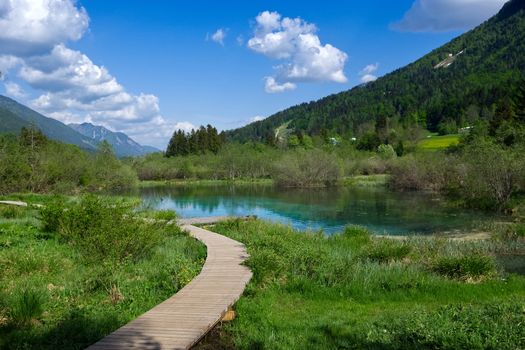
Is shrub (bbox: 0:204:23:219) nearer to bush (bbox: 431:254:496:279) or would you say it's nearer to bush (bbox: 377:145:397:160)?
bush (bbox: 431:254:496:279)

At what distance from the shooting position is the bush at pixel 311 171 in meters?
74.5

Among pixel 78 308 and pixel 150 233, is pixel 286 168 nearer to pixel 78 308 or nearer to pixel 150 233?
pixel 150 233

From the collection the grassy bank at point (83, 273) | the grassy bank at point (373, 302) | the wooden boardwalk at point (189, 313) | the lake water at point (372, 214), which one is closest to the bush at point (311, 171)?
the lake water at point (372, 214)

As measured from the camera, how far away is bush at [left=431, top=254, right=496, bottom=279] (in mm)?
11703

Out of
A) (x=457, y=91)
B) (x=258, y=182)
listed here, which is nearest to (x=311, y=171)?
(x=258, y=182)

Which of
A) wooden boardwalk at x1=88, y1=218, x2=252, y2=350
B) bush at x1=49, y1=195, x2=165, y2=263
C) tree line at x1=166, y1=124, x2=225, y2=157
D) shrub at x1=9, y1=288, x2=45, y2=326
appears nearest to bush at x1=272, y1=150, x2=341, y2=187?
tree line at x1=166, y1=124, x2=225, y2=157

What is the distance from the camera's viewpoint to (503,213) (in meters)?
33.2

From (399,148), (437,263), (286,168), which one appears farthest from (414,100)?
(437,263)

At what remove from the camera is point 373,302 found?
9664 millimetres

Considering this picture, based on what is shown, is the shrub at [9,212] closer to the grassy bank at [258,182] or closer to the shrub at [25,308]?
the shrub at [25,308]

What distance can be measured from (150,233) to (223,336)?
6.33 m

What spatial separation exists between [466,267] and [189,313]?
300 inches

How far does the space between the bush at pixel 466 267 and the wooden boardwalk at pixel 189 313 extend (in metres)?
5.32

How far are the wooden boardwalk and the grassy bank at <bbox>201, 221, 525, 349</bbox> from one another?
31 cm
